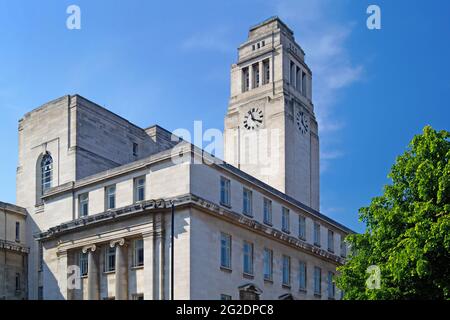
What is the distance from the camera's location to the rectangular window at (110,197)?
45.0 m

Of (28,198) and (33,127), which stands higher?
(33,127)

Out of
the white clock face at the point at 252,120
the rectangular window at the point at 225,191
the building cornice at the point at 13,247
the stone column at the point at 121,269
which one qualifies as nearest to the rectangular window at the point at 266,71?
the white clock face at the point at 252,120

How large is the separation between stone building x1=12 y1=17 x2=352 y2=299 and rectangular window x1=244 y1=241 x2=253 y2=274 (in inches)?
2.9

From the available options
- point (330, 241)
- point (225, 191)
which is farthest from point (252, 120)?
point (225, 191)

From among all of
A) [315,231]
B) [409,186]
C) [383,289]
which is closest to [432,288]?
[383,289]

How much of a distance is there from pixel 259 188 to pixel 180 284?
37.3 ft

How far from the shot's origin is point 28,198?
58969 millimetres

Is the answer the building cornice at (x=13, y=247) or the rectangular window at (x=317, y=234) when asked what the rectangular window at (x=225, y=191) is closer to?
the rectangular window at (x=317, y=234)

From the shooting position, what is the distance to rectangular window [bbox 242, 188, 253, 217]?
147ft

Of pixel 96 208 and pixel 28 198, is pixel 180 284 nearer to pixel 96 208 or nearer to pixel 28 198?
pixel 96 208

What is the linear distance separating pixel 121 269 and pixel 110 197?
246 inches

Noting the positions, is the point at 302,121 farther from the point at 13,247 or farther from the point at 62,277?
the point at 62,277

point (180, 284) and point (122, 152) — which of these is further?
point (122, 152)

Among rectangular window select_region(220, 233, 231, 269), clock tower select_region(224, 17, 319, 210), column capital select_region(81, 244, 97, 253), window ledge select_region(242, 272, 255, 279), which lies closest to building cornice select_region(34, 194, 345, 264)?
rectangular window select_region(220, 233, 231, 269)
